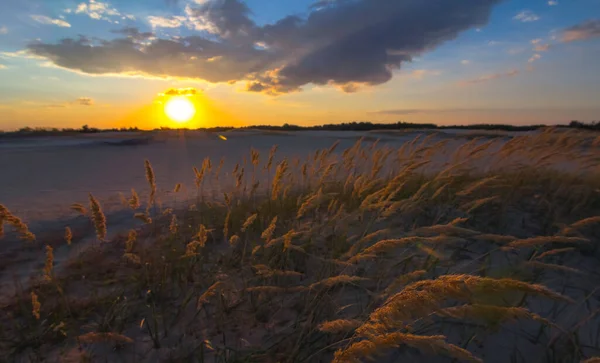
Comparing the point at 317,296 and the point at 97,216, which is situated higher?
the point at 97,216

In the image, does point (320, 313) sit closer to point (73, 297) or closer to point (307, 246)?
point (307, 246)

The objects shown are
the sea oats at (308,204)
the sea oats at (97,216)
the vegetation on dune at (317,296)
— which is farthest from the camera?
the sea oats at (308,204)

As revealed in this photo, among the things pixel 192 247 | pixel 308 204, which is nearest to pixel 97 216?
pixel 192 247

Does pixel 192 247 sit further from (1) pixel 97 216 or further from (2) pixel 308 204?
(2) pixel 308 204

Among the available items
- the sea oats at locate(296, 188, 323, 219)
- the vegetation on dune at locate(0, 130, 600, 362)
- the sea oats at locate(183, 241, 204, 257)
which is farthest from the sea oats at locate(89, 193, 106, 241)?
the sea oats at locate(296, 188, 323, 219)

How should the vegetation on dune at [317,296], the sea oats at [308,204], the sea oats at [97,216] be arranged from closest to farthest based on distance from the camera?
1. the vegetation on dune at [317,296]
2. the sea oats at [97,216]
3. the sea oats at [308,204]

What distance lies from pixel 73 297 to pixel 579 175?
16.1ft

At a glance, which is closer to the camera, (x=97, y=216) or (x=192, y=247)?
(x=97, y=216)

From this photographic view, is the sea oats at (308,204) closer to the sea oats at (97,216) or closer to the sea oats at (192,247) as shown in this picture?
the sea oats at (192,247)

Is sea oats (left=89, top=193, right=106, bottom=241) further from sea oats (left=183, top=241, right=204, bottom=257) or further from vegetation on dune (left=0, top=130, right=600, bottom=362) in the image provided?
sea oats (left=183, top=241, right=204, bottom=257)

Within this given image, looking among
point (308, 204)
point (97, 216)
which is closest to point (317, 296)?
point (308, 204)

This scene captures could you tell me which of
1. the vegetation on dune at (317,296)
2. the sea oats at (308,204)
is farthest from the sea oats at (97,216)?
the sea oats at (308,204)

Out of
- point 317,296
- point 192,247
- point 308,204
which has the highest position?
point 308,204

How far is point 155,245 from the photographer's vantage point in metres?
3.07
